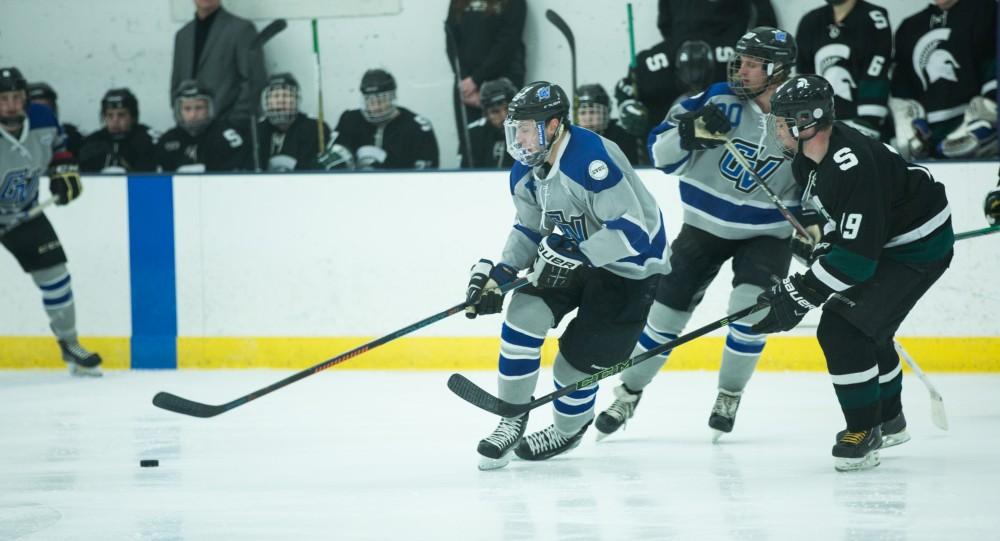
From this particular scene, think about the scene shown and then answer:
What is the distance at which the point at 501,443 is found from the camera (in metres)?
3.77

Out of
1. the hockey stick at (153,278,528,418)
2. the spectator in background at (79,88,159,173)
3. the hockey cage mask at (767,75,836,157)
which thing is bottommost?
the hockey stick at (153,278,528,418)

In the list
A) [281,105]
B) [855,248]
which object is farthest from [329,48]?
[855,248]

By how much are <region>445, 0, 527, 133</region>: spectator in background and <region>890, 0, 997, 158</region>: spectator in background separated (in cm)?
177

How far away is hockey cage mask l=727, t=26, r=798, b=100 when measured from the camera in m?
4.01

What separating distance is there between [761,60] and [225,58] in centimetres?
A: 357

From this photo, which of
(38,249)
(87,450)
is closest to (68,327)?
(38,249)

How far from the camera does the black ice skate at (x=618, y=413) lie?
4.21 metres

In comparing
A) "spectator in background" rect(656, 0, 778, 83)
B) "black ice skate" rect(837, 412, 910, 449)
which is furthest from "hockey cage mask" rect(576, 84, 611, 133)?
"black ice skate" rect(837, 412, 910, 449)

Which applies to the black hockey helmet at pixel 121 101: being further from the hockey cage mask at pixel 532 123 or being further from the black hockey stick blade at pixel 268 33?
the hockey cage mask at pixel 532 123

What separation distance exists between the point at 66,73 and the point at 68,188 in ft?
6.23

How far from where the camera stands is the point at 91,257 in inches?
245

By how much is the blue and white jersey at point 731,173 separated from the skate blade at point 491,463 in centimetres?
98

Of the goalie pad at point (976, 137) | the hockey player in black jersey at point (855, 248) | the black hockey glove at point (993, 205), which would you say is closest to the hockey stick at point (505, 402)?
the hockey player in black jersey at point (855, 248)

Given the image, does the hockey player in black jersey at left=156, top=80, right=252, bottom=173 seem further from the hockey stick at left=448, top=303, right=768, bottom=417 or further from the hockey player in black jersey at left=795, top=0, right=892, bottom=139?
the hockey stick at left=448, top=303, right=768, bottom=417
